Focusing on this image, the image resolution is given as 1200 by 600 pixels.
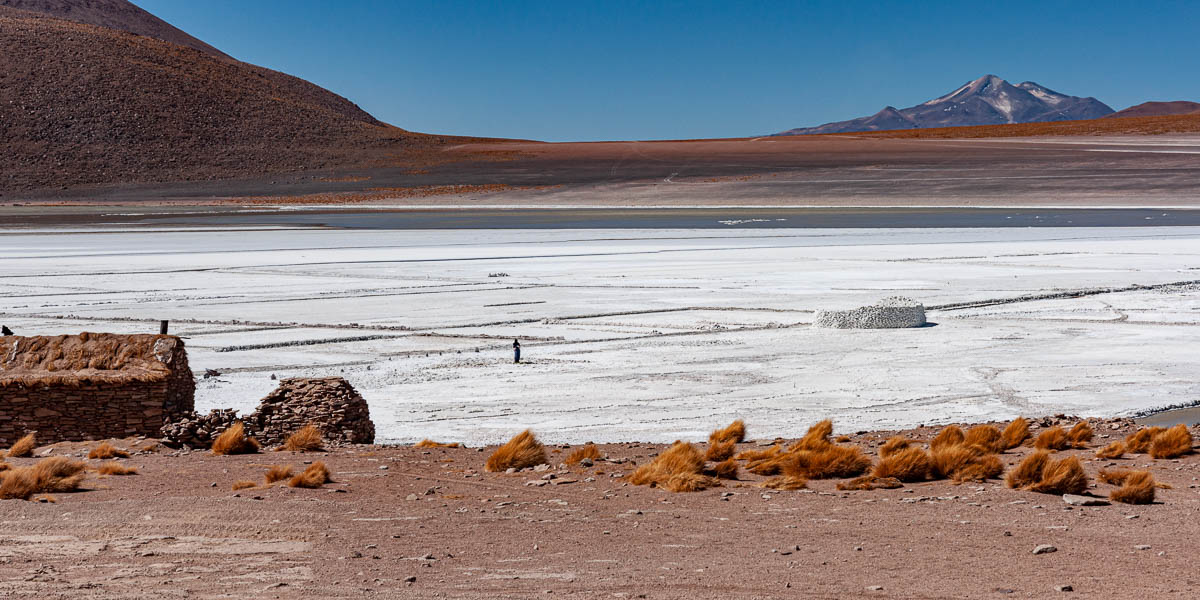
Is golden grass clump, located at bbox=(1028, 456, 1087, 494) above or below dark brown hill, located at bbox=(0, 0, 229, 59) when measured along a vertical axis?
below

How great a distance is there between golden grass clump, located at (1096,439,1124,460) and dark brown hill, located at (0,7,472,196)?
109458 mm

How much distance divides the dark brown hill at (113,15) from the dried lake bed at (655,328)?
155 metres

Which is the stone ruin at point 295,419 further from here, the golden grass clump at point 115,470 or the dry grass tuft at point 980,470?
the dry grass tuft at point 980,470

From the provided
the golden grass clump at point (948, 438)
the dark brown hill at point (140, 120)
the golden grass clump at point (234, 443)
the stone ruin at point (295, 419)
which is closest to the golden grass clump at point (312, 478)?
the golden grass clump at point (234, 443)

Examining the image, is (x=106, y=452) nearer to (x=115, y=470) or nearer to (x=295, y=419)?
(x=115, y=470)

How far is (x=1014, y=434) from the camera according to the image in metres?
10.7

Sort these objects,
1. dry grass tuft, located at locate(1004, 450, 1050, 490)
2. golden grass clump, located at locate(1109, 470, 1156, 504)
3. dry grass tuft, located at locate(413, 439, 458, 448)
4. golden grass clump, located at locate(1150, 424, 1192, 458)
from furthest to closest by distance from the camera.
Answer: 1. dry grass tuft, located at locate(413, 439, 458, 448)
2. golden grass clump, located at locate(1150, 424, 1192, 458)
3. dry grass tuft, located at locate(1004, 450, 1050, 490)
4. golden grass clump, located at locate(1109, 470, 1156, 504)

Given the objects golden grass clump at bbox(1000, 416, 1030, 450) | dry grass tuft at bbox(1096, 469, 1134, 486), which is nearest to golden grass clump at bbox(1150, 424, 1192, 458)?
dry grass tuft at bbox(1096, 469, 1134, 486)

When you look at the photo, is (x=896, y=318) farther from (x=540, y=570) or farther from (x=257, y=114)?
(x=257, y=114)

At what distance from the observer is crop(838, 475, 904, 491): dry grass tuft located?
30.0ft

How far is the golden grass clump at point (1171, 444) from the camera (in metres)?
9.97

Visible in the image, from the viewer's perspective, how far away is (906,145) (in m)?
112

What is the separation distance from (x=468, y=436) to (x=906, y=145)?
104830mm

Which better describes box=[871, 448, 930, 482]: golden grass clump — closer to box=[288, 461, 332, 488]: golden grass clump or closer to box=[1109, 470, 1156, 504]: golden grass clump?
box=[1109, 470, 1156, 504]: golden grass clump
